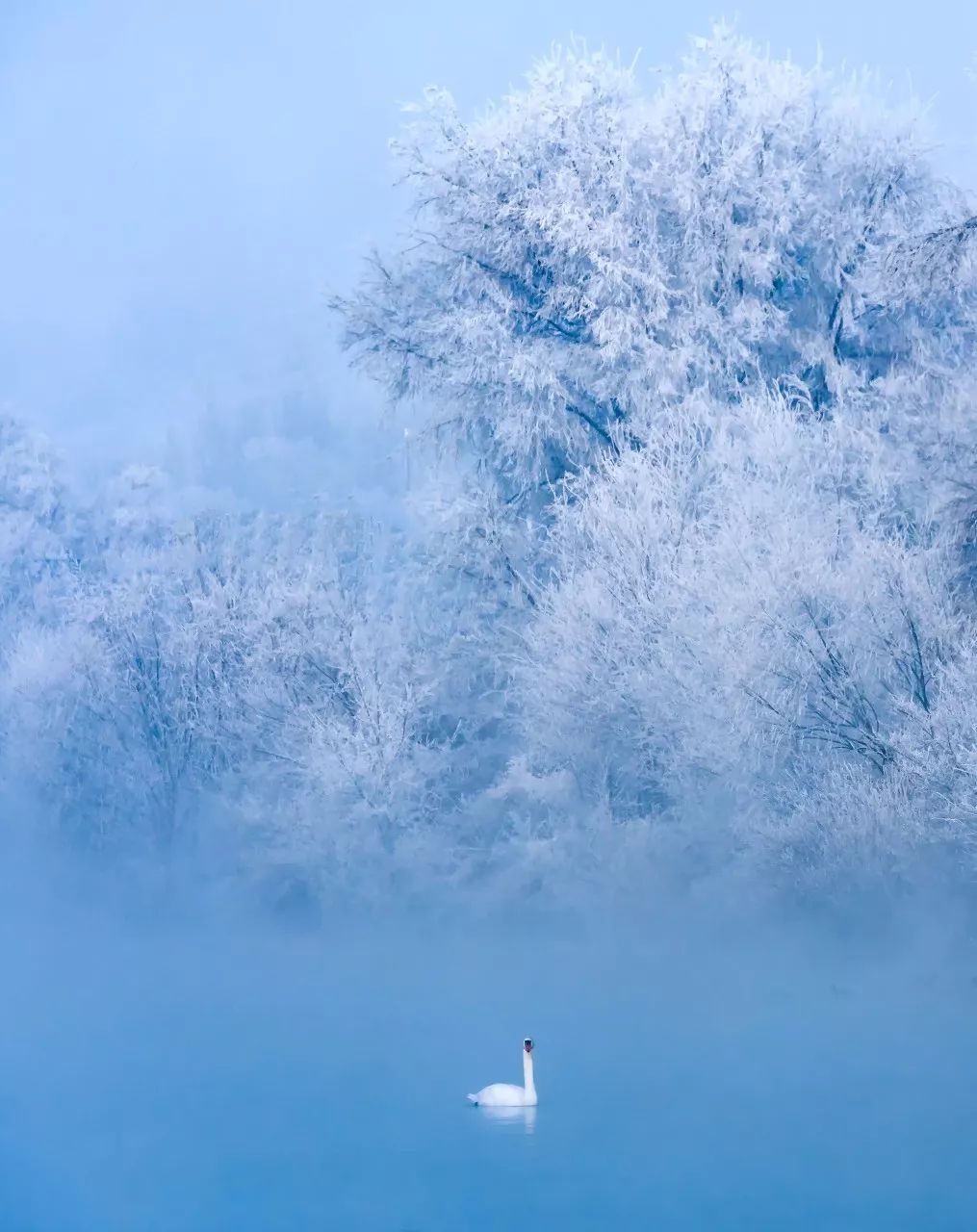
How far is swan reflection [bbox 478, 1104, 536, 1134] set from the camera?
428 inches

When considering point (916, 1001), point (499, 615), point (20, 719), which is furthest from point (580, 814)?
point (20, 719)

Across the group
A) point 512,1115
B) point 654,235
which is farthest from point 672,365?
point 512,1115

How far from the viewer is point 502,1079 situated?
12.1 m

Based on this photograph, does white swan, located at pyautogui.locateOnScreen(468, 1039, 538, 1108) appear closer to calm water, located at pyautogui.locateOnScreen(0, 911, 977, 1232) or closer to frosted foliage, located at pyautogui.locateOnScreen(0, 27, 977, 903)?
calm water, located at pyautogui.locateOnScreen(0, 911, 977, 1232)

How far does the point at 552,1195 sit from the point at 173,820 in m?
12.9

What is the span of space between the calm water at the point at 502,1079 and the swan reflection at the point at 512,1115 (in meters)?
0.04

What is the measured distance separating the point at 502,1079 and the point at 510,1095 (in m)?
1.04

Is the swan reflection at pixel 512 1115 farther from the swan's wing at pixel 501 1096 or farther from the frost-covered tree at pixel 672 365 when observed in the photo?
the frost-covered tree at pixel 672 365

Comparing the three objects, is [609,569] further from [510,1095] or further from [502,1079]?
[510,1095]

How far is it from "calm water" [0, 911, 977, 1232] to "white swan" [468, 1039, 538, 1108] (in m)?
0.12

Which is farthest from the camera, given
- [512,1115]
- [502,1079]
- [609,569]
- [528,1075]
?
[609,569]

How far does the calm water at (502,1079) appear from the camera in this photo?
9.28 meters

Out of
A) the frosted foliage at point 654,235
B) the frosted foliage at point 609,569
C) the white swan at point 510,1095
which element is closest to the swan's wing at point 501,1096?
the white swan at point 510,1095

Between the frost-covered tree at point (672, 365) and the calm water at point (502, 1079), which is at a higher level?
the frost-covered tree at point (672, 365)
